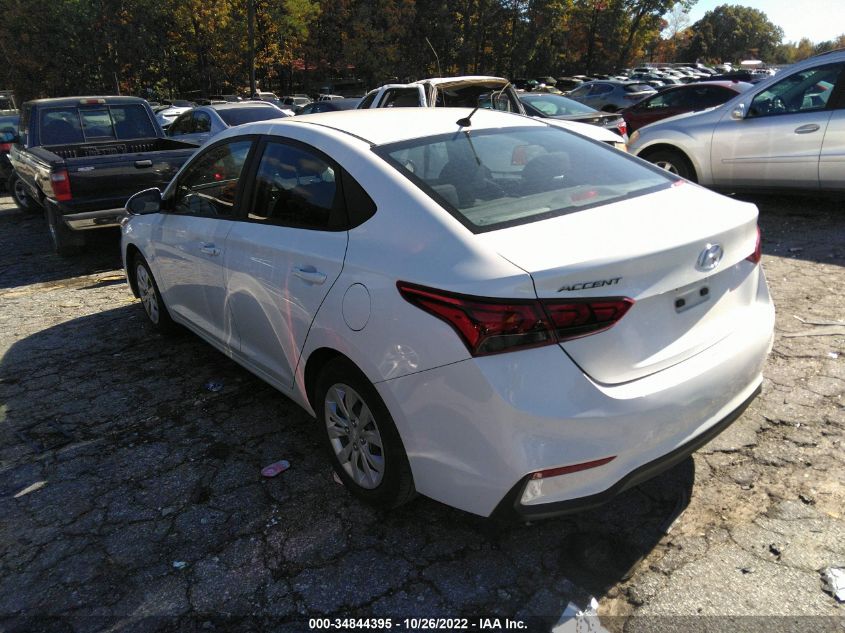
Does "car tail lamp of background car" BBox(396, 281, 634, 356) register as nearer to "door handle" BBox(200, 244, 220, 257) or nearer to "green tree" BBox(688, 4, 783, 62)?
"door handle" BBox(200, 244, 220, 257)

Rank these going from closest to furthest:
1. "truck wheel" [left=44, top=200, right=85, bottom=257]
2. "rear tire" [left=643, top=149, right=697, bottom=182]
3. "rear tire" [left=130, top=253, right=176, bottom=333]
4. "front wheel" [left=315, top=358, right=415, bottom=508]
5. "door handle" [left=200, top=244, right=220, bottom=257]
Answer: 1. "front wheel" [left=315, top=358, right=415, bottom=508]
2. "door handle" [left=200, top=244, right=220, bottom=257]
3. "rear tire" [left=130, top=253, right=176, bottom=333]
4. "truck wheel" [left=44, top=200, right=85, bottom=257]
5. "rear tire" [left=643, top=149, right=697, bottom=182]

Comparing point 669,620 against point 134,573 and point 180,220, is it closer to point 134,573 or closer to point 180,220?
point 134,573

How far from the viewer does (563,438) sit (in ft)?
6.91

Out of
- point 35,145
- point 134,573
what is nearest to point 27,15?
point 35,145

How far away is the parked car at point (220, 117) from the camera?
11.2 m

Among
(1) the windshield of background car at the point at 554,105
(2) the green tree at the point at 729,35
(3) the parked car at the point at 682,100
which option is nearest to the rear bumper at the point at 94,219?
(1) the windshield of background car at the point at 554,105

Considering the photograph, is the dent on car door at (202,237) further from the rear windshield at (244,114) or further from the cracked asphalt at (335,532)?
the rear windshield at (244,114)

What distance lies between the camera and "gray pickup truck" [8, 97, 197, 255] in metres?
7.18

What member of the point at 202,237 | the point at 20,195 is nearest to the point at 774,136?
the point at 202,237

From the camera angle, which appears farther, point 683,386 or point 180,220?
point 180,220

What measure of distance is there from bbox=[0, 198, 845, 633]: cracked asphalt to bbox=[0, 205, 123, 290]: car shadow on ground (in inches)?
147

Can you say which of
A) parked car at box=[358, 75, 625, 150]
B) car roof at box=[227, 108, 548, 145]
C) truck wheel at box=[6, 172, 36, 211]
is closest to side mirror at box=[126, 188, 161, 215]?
car roof at box=[227, 108, 548, 145]

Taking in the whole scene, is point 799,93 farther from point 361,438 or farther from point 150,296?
point 150,296

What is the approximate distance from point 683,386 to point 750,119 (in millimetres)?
6684
